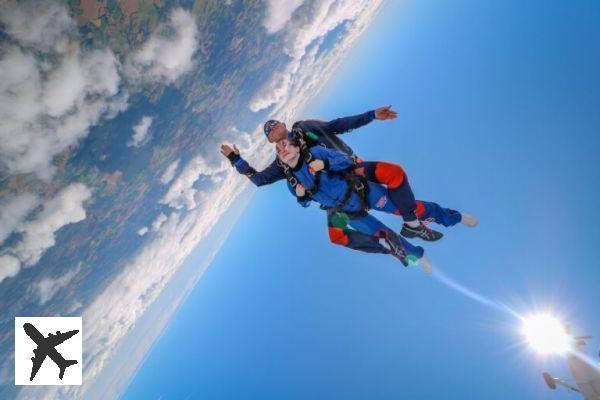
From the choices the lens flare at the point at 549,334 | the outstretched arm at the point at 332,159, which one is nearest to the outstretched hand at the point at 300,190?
the outstretched arm at the point at 332,159

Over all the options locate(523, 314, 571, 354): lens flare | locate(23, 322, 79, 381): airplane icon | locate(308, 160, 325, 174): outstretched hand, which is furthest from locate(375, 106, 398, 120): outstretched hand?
locate(23, 322, 79, 381): airplane icon

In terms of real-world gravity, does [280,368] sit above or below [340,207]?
above

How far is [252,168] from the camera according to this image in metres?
4.50

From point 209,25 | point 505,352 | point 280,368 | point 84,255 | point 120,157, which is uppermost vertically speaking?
point 209,25

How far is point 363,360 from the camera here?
136 feet

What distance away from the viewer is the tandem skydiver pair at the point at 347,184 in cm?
385

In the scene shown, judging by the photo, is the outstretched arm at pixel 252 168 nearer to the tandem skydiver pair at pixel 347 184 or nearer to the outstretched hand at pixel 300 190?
the tandem skydiver pair at pixel 347 184

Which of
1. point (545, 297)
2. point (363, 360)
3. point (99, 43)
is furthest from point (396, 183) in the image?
point (363, 360)

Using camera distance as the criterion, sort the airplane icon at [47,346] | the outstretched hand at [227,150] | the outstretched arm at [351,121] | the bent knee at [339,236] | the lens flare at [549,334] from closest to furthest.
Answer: the outstretched arm at [351,121] → the outstretched hand at [227,150] → the bent knee at [339,236] → the lens flare at [549,334] → the airplane icon at [47,346]

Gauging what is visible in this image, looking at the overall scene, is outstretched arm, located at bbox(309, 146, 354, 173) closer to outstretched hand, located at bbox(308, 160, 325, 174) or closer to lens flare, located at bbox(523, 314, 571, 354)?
outstretched hand, located at bbox(308, 160, 325, 174)

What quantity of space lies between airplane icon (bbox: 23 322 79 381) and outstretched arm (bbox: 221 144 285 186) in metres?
13.5

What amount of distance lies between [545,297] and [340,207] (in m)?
28.9

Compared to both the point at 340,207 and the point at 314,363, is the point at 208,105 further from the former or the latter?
the point at 340,207

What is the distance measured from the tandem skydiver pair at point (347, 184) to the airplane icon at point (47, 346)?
45.9 feet
